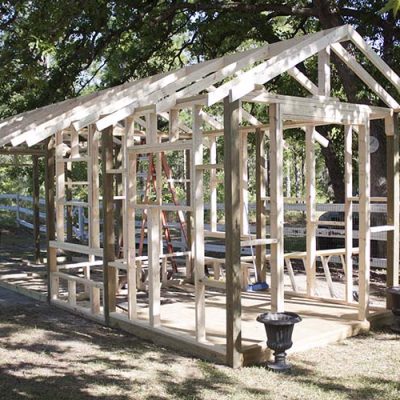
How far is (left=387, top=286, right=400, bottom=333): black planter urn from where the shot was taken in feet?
21.4

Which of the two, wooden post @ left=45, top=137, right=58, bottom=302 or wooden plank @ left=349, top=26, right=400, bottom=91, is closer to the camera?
wooden plank @ left=349, top=26, right=400, bottom=91

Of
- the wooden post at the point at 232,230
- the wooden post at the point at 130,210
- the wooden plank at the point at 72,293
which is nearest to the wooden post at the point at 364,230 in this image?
the wooden post at the point at 232,230

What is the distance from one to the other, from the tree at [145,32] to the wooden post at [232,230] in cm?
413

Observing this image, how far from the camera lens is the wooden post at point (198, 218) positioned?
563 centimetres

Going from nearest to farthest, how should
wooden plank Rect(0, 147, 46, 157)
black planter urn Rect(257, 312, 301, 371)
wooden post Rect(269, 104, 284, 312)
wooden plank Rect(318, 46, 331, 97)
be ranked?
1. black planter urn Rect(257, 312, 301, 371)
2. wooden post Rect(269, 104, 284, 312)
3. wooden plank Rect(318, 46, 331, 97)
4. wooden plank Rect(0, 147, 46, 157)

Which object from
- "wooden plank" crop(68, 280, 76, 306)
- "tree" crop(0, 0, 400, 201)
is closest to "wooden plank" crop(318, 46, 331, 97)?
"tree" crop(0, 0, 400, 201)

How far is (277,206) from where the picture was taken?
18.9 ft

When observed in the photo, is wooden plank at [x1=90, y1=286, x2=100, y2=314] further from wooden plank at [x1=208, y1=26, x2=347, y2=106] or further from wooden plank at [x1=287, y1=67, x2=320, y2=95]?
wooden plank at [x1=287, y1=67, x2=320, y2=95]

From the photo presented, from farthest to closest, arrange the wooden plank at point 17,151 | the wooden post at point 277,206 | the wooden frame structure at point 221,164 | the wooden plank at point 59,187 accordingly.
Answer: the wooden plank at point 17,151, the wooden plank at point 59,187, the wooden post at point 277,206, the wooden frame structure at point 221,164

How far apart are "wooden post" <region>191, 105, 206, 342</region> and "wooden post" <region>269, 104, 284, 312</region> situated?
725 millimetres

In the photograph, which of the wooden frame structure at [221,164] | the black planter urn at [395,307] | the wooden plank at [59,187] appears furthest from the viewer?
the wooden plank at [59,187]

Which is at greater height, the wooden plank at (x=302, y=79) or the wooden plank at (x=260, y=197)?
the wooden plank at (x=302, y=79)

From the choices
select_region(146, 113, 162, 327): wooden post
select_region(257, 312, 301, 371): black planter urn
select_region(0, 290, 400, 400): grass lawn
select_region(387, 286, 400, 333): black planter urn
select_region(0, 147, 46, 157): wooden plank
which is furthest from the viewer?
select_region(0, 147, 46, 157): wooden plank

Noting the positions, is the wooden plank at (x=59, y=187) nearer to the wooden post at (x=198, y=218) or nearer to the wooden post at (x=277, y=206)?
the wooden post at (x=198, y=218)
